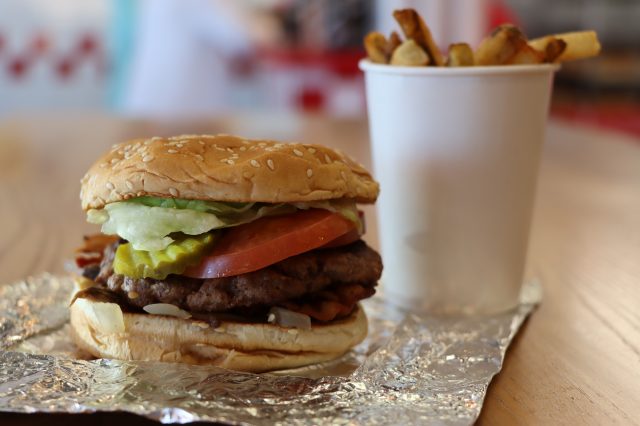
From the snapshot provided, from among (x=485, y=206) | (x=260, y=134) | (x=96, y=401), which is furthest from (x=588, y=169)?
(x=96, y=401)

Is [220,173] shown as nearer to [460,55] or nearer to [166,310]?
[166,310]

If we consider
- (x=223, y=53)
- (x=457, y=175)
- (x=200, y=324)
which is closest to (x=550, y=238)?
(x=457, y=175)

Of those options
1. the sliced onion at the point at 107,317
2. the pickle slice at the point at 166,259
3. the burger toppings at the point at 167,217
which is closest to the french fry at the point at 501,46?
the burger toppings at the point at 167,217

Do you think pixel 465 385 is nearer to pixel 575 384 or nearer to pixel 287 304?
pixel 575 384

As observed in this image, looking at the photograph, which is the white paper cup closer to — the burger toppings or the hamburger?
the hamburger

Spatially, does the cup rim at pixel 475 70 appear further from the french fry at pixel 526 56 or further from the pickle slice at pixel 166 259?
the pickle slice at pixel 166 259
